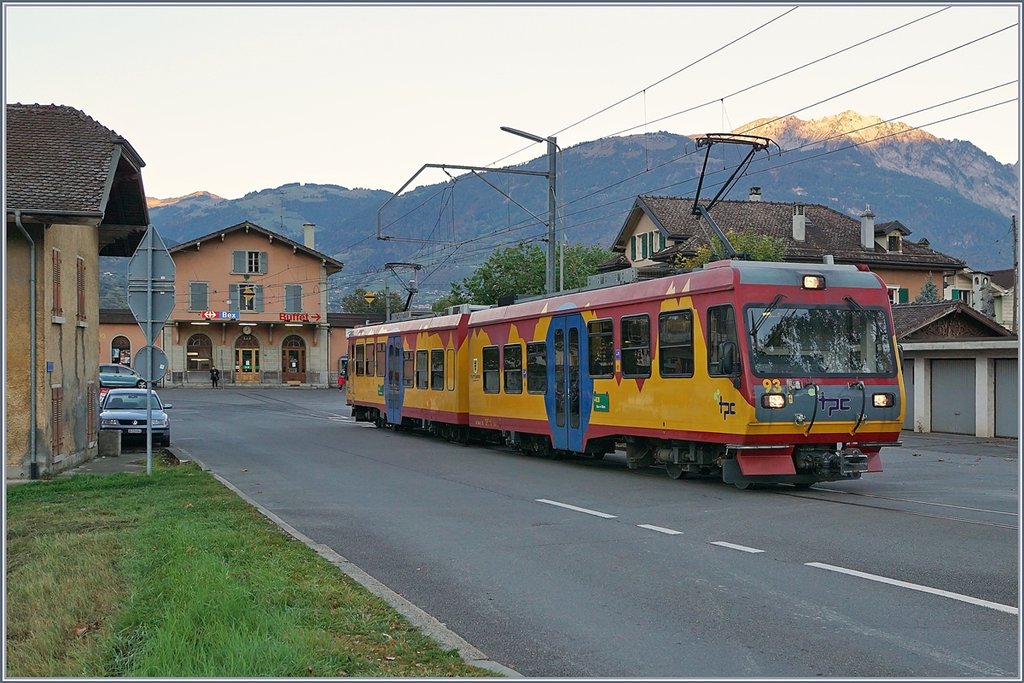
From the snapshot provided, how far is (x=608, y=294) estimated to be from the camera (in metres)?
19.3

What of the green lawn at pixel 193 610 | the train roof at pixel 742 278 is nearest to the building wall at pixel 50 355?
the green lawn at pixel 193 610

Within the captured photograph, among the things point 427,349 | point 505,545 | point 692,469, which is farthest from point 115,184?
Answer: point 505,545

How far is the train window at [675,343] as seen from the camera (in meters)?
16.5

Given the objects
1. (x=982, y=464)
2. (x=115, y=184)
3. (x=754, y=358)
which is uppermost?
(x=115, y=184)

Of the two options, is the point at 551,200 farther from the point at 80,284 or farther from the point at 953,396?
the point at 953,396

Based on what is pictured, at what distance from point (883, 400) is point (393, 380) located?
19.1 meters

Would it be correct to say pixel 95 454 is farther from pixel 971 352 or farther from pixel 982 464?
pixel 971 352

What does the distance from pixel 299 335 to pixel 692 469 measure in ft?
221

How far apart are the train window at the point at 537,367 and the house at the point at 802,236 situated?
1268 inches

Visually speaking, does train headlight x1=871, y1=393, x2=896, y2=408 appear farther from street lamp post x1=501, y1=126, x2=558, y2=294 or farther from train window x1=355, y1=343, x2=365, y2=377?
train window x1=355, y1=343, x2=365, y2=377

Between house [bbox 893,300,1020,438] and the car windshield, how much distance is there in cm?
2236

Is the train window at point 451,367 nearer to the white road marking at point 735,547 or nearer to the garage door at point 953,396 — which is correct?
the garage door at point 953,396

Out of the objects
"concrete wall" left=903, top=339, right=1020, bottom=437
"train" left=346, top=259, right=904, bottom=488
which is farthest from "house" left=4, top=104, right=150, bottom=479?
"concrete wall" left=903, top=339, right=1020, bottom=437

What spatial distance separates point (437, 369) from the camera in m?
28.8
